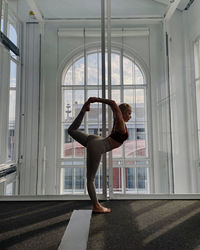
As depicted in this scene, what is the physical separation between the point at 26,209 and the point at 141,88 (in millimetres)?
1981

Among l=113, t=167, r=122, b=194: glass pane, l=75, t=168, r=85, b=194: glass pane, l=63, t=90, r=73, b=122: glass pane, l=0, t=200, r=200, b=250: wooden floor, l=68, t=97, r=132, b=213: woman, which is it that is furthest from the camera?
l=63, t=90, r=73, b=122: glass pane

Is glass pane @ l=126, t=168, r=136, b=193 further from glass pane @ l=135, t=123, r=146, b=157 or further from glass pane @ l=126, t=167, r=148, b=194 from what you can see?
glass pane @ l=135, t=123, r=146, b=157

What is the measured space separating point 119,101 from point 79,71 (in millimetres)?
684

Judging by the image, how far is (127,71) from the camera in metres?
2.56

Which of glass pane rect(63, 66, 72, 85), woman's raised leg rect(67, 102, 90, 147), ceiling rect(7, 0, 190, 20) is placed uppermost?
ceiling rect(7, 0, 190, 20)

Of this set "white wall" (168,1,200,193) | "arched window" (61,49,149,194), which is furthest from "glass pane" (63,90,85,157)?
"white wall" (168,1,200,193)

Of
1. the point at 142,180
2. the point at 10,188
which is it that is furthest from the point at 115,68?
the point at 10,188

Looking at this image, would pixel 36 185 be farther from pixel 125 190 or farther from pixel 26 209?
pixel 125 190

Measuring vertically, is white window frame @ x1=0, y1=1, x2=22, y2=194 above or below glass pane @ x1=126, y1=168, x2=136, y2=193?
above

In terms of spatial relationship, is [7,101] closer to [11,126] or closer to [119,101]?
[11,126]

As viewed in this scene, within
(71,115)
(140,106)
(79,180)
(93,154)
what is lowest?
(79,180)

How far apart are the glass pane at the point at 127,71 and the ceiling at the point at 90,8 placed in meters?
0.60

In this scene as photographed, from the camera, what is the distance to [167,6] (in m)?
2.51

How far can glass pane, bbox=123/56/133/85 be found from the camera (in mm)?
2545
